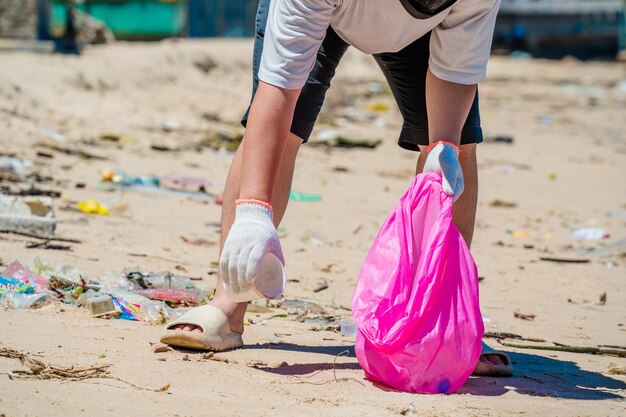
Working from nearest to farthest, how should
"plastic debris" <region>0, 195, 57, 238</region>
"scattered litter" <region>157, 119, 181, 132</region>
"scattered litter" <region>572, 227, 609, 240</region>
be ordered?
"plastic debris" <region>0, 195, 57, 238</region>, "scattered litter" <region>572, 227, 609, 240</region>, "scattered litter" <region>157, 119, 181, 132</region>

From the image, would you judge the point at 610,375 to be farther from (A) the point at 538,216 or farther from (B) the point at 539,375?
(A) the point at 538,216

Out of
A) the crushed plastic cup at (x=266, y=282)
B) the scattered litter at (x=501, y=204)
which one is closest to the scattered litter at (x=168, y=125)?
the scattered litter at (x=501, y=204)

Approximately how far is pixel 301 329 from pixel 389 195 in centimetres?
322

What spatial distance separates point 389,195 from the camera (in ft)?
21.0

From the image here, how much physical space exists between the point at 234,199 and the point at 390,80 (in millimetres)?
639

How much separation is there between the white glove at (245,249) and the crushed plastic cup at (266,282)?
0.05 feet

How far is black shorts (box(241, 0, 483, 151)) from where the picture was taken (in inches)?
113

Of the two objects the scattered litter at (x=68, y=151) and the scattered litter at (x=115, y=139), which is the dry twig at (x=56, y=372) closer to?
the scattered litter at (x=68, y=151)

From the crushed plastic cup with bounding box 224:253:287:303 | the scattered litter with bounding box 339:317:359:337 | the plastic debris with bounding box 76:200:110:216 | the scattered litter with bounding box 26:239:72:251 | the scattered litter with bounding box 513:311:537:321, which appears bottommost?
the scattered litter with bounding box 339:317:359:337

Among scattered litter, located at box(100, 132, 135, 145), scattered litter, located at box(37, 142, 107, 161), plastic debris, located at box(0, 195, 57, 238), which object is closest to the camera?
plastic debris, located at box(0, 195, 57, 238)

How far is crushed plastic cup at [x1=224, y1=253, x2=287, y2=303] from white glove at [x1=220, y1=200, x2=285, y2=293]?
0.05ft

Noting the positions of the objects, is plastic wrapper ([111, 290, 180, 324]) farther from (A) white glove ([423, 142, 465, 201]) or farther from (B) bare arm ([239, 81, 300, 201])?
(A) white glove ([423, 142, 465, 201])

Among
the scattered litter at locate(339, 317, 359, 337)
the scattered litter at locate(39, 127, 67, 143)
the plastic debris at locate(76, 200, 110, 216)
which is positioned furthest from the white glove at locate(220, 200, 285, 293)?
the scattered litter at locate(39, 127, 67, 143)

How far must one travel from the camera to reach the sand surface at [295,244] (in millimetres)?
2490
